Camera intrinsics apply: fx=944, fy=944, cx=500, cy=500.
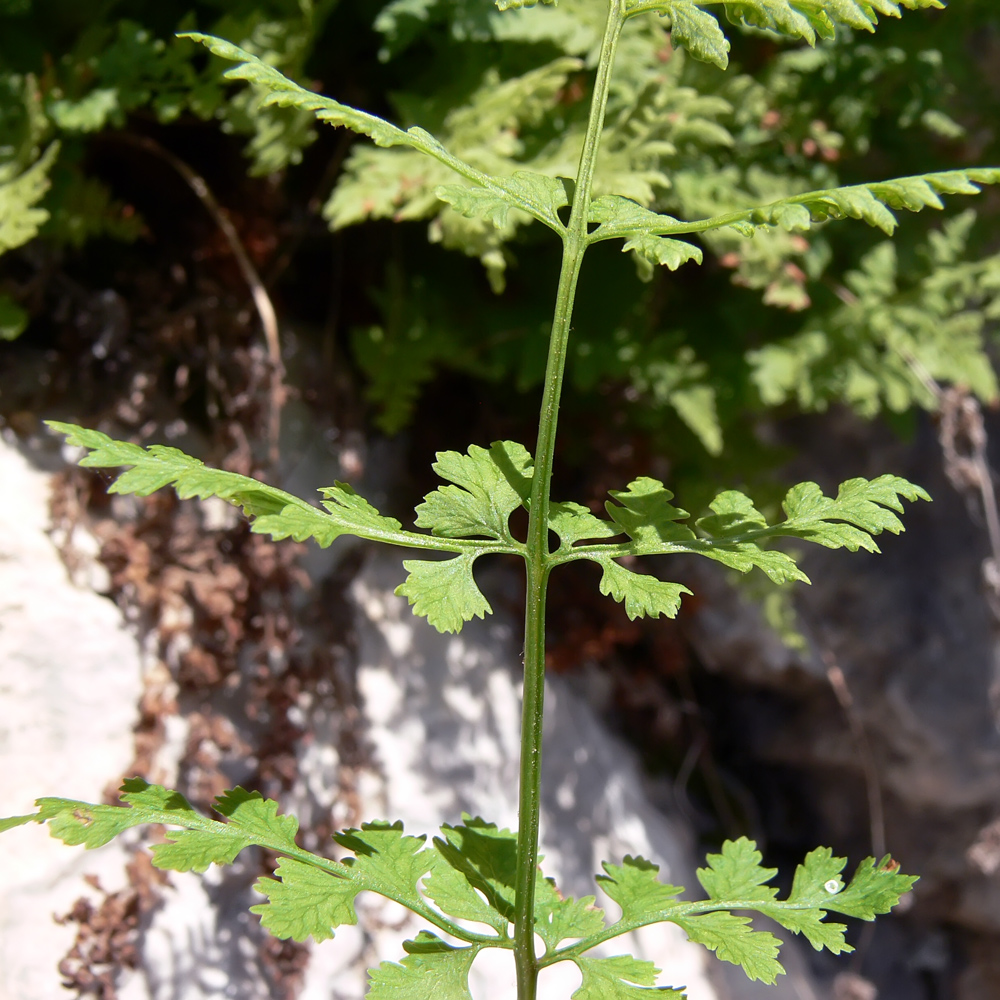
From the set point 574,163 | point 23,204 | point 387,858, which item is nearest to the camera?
point 387,858

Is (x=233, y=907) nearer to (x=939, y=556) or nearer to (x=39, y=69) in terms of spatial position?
(x=39, y=69)

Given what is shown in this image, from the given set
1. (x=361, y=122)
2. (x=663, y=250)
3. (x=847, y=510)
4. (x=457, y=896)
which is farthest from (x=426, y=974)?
(x=361, y=122)

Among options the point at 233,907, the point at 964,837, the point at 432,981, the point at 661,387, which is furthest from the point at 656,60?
the point at 964,837

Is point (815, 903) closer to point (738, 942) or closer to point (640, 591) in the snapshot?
point (738, 942)

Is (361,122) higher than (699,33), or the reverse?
(699,33)

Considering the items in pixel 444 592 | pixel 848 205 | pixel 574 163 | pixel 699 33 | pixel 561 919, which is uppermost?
pixel 699 33

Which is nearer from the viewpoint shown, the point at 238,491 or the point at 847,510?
the point at 238,491

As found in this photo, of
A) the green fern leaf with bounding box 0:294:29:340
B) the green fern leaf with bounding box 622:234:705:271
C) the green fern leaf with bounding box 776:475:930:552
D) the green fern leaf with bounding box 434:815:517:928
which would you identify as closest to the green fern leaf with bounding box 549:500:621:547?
the green fern leaf with bounding box 776:475:930:552
